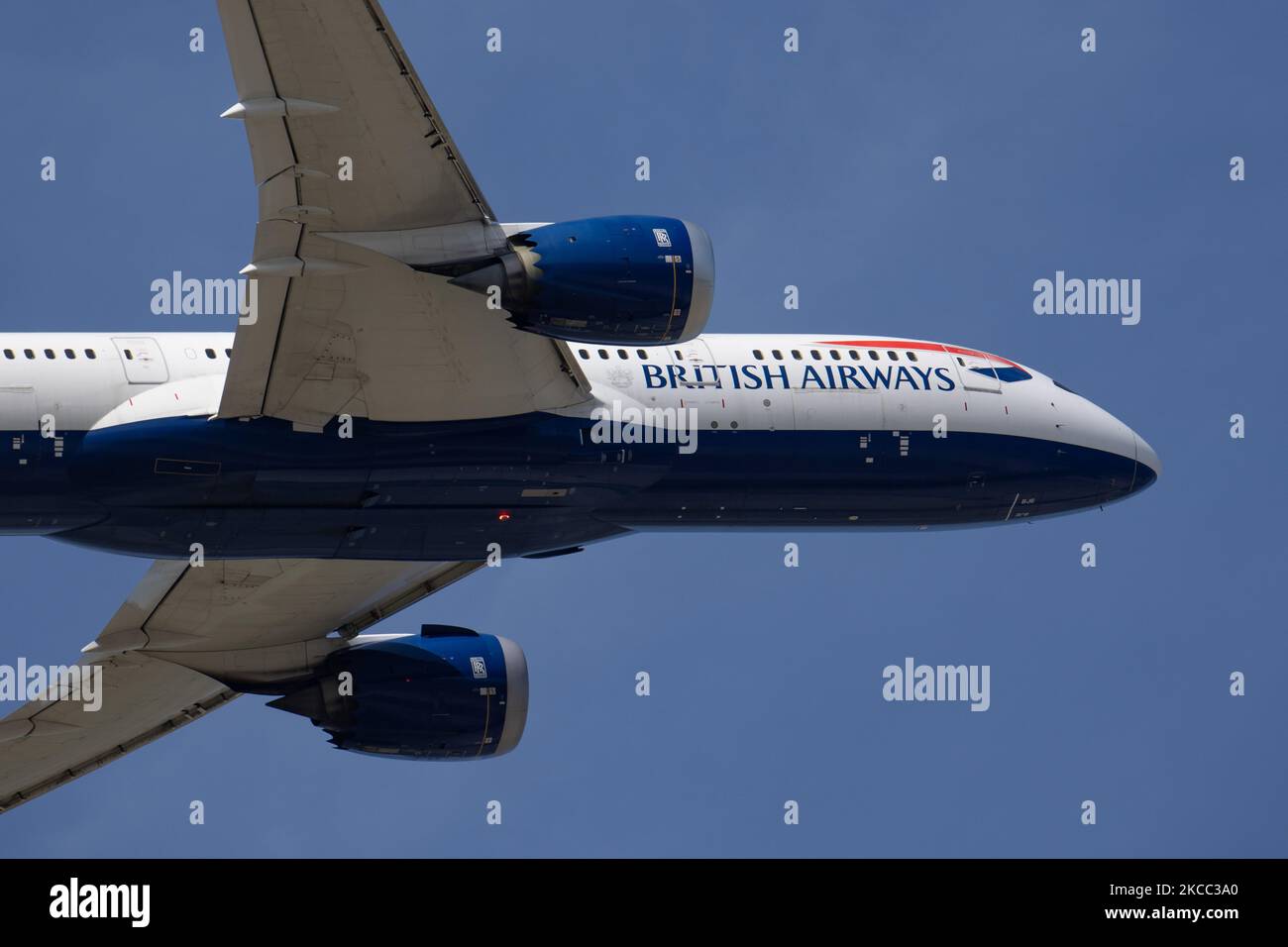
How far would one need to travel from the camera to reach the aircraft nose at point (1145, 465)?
126 feet

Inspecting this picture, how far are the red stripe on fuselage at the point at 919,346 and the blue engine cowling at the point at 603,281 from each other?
5152 millimetres

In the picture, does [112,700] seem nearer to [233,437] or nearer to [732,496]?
[233,437]

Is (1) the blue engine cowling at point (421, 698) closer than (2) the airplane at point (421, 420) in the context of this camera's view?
No

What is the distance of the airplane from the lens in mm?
30656

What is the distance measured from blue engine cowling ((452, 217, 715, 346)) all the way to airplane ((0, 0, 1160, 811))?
0.14ft

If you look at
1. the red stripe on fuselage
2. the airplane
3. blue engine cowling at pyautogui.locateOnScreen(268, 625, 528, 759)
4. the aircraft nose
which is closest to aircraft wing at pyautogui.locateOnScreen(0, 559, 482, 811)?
the airplane

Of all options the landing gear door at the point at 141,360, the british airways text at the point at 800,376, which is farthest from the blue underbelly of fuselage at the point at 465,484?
the landing gear door at the point at 141,360

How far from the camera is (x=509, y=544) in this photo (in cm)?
3494

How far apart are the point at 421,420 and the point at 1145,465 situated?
13146mm

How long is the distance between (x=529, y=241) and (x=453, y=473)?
3878 mm

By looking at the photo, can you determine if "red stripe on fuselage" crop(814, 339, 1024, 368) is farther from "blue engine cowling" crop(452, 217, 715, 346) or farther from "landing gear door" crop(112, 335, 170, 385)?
"landing gear door" crop(112, 335, 170, 385)

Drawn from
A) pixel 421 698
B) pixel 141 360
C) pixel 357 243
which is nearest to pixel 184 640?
pixel 421 698

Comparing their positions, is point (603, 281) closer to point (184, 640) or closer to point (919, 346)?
point (919, 346)

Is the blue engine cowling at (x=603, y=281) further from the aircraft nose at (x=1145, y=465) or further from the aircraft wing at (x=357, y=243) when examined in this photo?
the aircraft nose at (x=1145, y=465)
